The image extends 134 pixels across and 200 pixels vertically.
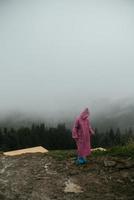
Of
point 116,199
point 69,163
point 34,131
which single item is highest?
point 34,131

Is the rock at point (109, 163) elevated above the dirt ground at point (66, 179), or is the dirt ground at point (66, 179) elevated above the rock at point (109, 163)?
the rock at point (109, 163)

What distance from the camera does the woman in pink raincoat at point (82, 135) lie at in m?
21.4

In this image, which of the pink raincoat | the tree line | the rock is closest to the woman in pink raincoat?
the pink raincoat

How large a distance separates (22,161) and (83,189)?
384cm

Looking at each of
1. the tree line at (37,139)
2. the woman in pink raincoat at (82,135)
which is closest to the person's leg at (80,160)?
the woman in pink raincoat at (82,135)

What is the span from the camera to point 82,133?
21.5 m

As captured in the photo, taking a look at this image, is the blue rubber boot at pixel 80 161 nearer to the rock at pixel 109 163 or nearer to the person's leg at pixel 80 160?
the person's leg at pixel 80 160

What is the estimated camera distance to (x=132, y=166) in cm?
2117

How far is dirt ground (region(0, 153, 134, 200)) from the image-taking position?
19516 mm

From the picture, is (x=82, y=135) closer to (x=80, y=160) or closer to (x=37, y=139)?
A: (x=80, y=160)

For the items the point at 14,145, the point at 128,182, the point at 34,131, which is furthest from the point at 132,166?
the point at 34,131

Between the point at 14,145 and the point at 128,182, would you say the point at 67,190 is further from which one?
the point at 14,145

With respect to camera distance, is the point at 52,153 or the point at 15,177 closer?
the point at 15,177

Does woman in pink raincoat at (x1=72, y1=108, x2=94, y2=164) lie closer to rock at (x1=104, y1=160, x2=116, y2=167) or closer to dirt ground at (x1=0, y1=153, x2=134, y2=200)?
dirt ground at (x1=0, y1=153, x2=134, y2=200)
